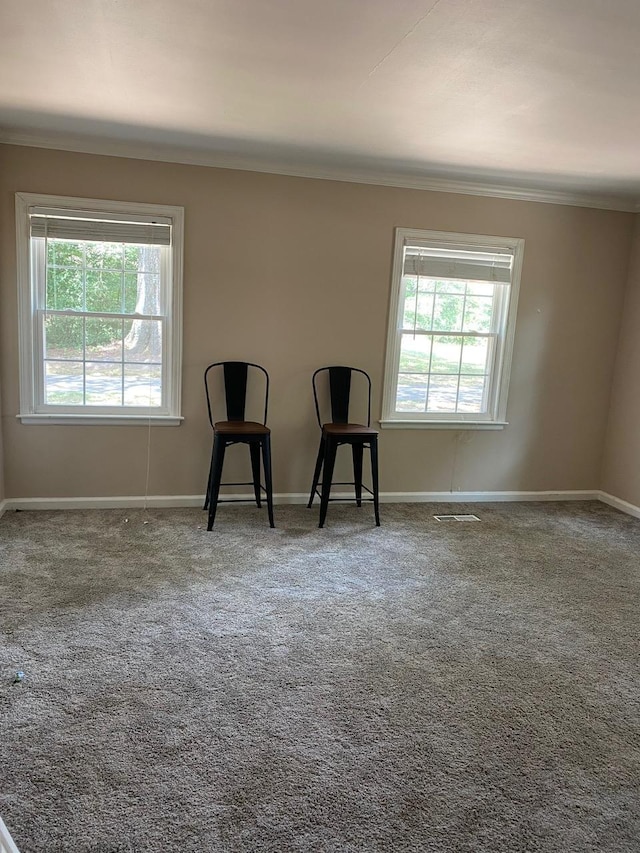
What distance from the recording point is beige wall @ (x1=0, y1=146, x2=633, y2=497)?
390cm

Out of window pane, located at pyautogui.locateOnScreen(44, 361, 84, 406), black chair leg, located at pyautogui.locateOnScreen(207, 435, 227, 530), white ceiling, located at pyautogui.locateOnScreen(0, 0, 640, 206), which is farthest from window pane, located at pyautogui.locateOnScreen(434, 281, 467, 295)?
window pane, located at pyautogui.locateOnScreen(44, 361, 84, 406)

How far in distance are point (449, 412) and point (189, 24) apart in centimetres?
318

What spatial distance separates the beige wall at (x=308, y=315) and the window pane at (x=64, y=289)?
0.24m

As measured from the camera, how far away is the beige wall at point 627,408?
4609 millimetres

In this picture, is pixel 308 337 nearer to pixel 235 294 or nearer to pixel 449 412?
pixel 235 294

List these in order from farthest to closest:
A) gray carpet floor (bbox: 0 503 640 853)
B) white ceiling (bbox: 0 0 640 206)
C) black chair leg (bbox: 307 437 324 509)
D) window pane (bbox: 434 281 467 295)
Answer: window pane (bbox: 434 281 467 295), black chair leg (bbox: 307 437 324 509), white ceiling (bbox: 0 0 640 206), gray carpet floor (bbox: 0 503 640 853)

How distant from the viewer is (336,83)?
259 centimetres

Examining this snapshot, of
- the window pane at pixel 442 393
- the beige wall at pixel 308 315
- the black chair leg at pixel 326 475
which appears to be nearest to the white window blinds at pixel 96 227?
the beige wall at pixel 308 315

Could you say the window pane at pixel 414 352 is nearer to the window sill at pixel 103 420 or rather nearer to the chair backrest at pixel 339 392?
the chair backrest at pixel 339 392

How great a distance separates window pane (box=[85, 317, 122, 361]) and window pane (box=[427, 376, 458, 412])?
7.55 feet

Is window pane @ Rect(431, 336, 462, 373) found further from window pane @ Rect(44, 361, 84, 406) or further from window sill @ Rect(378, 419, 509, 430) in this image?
window pane @ Rect(44, 361, 84, 406)

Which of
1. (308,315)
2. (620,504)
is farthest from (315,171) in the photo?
(620,504)

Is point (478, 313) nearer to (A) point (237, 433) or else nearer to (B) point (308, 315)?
(B) point (308, 315)

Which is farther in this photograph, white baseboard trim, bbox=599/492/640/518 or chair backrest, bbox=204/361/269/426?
white baseboard trim, bbox=599/492/640/518
